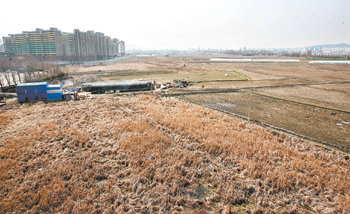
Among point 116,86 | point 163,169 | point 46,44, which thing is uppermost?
point 46,44

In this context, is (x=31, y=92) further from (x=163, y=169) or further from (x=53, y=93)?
(x=163, y=169)

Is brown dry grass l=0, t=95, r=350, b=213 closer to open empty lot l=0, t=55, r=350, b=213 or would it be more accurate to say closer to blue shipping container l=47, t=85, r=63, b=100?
open empty lot l=0, t=55, r=350, b=213

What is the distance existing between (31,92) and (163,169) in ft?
82.4

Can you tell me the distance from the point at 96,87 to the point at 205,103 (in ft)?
65.5

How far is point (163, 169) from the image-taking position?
10844mm

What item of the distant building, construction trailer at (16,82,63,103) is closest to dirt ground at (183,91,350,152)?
construction trailer at (16,82,63,103)

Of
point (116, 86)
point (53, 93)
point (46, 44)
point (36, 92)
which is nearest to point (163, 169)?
point (53, 93)

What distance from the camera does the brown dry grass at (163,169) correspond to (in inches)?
340

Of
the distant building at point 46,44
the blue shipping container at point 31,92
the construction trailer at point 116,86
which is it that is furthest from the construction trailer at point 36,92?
the distant building at point 46,44

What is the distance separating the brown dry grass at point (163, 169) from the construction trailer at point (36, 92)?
950 cm

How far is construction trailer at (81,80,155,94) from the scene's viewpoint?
107 feet

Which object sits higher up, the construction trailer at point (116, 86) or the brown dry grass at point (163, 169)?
the construction trailer at point (116, 86)

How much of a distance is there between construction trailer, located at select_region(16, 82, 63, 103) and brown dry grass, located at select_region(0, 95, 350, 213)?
9.50 m

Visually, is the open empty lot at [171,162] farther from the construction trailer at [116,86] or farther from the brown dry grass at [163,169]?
the construction trailer at [116,86]
